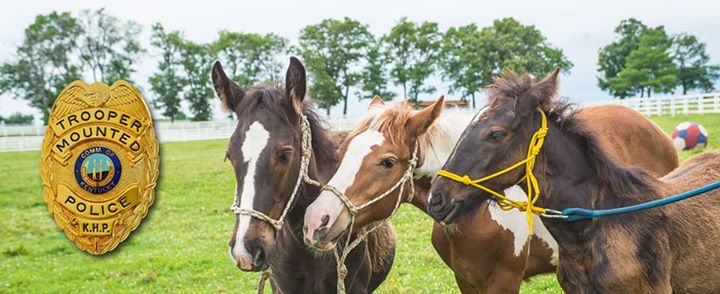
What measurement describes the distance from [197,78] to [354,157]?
57910mm

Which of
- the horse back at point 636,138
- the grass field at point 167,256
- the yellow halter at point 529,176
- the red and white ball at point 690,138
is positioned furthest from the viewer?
the red and white ball at point 690,138

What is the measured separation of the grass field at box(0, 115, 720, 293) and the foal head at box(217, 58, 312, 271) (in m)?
3.06

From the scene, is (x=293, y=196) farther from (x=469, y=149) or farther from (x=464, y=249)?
(x=464, y=249)

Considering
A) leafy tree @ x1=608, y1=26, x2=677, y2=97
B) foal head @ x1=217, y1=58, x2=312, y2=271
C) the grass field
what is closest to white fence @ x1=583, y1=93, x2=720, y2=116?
the grass field

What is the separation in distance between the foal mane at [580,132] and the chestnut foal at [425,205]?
0.15 m

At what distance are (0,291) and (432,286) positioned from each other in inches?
246

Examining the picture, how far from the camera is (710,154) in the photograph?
4.43 m

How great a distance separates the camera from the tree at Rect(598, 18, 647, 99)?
61.2m

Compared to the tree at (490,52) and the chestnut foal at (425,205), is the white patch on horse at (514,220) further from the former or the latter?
the tree at (490,52)

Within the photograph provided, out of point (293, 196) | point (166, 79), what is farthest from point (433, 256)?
point (166, 79)

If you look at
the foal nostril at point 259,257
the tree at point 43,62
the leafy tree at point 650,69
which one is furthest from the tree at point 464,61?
the foal nostril at point 259,257

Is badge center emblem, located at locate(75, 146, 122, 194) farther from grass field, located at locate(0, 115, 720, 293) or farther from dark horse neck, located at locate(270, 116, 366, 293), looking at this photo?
dark horse neck, located at locate(270, 116, 366, 293)

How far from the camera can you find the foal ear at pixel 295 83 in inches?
146

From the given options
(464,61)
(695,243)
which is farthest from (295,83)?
(464,61)
